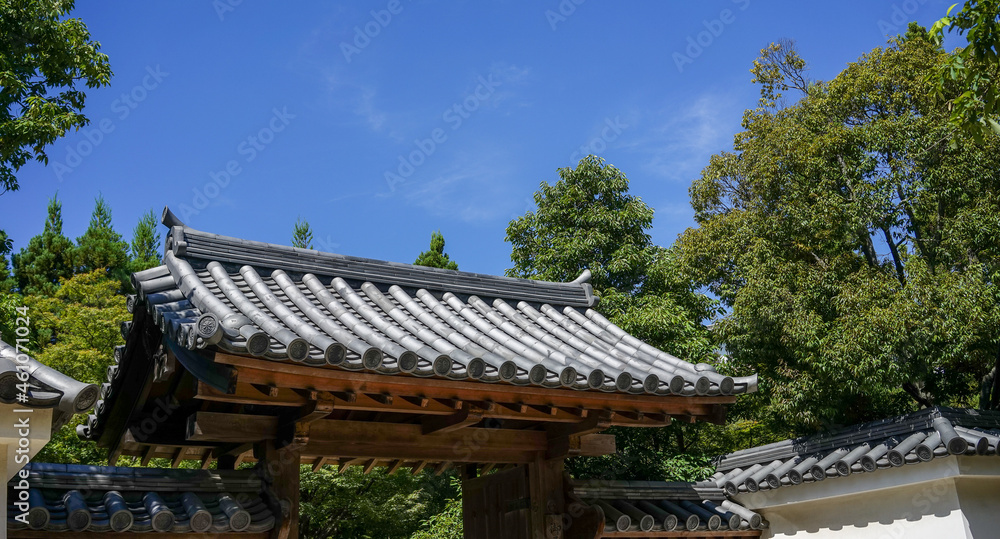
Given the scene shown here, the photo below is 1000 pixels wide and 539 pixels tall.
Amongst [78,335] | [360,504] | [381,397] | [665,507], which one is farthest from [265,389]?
[78,335]

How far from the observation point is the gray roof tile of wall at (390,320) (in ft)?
16.6

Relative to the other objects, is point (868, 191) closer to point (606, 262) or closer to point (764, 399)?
point (764, 399)

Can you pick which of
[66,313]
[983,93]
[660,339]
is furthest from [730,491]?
[66,313]

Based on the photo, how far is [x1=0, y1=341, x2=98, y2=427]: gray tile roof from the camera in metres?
3.71

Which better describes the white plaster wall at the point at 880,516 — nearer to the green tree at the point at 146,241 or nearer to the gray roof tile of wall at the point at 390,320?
the gray roof tile of wall at the point at 390,320

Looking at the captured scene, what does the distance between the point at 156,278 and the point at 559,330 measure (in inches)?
151

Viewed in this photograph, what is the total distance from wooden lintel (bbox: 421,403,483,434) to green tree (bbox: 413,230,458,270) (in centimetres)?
2039

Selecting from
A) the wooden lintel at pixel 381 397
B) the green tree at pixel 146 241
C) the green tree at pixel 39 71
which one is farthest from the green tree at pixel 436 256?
the wooden lintel at pixel 381 397

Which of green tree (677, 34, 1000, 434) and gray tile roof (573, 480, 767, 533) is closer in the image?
gray tile roof (573, 480, 767, 533)

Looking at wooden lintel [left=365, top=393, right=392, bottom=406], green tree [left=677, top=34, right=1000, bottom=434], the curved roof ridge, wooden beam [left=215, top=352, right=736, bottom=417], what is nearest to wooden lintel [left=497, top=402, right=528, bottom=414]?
wooden beam [left=215, top=352, right=736, bottom=417]

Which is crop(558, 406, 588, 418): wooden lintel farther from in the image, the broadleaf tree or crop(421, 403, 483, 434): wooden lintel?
the broadleaf tree

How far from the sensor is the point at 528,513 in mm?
7301

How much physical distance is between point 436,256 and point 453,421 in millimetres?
21629

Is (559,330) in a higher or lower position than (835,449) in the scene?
higher
